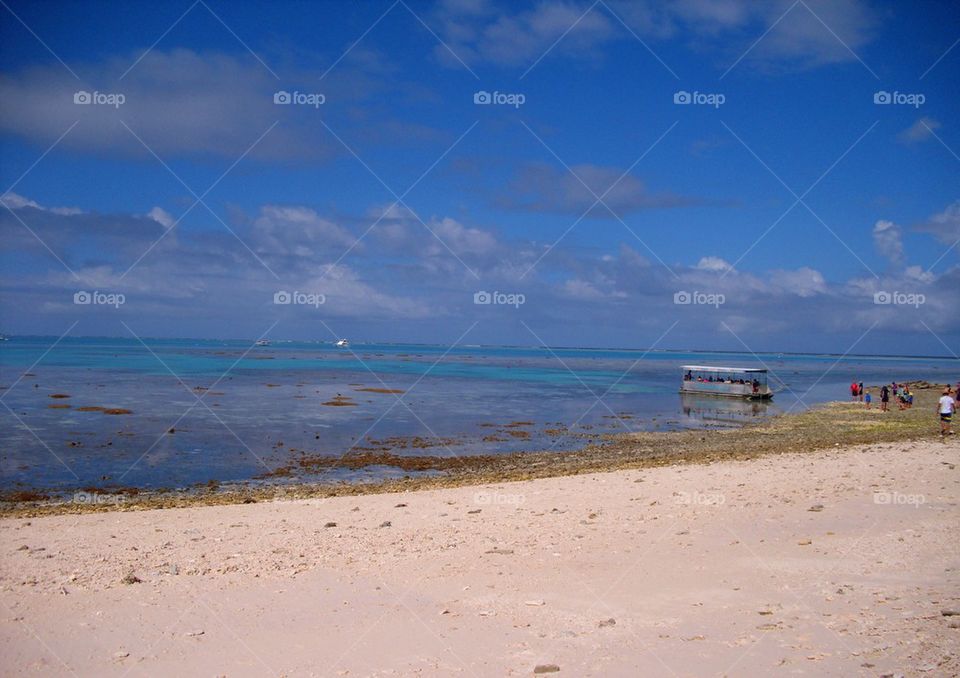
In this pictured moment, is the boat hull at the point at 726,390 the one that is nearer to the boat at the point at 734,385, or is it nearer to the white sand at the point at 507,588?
the boat at the point at 734,385

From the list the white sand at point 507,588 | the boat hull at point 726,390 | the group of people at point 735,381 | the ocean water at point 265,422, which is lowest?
the white sand at point 507,588

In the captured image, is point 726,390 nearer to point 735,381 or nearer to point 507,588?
point 735,381

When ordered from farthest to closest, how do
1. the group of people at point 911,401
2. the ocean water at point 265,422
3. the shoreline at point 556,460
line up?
the group of people at point 911,401 → the ocean water at point 265,422 → the shoreline at point 556,460

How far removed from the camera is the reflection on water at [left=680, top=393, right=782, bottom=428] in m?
39.7

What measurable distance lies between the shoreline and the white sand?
2.83 metres

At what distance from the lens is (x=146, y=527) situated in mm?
12734

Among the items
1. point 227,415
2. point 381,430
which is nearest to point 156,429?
point 227,415

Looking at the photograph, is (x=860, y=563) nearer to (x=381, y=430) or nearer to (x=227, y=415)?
(x=381, y=430)

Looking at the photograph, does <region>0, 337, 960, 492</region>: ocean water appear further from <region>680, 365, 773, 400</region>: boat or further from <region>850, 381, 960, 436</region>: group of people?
<region>850, 381, 960, 436</region>: group of people

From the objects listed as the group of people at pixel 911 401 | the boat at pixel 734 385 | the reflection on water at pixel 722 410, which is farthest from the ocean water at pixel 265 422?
the group of people at pixel 911 401

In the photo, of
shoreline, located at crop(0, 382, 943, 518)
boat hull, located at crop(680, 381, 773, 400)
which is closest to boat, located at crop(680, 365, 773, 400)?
boat hull, located at crop(680, 381, 773, 400)

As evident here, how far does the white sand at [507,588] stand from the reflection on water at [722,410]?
25501mm

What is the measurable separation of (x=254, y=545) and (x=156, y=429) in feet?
72.9

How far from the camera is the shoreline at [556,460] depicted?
55.9 ft
